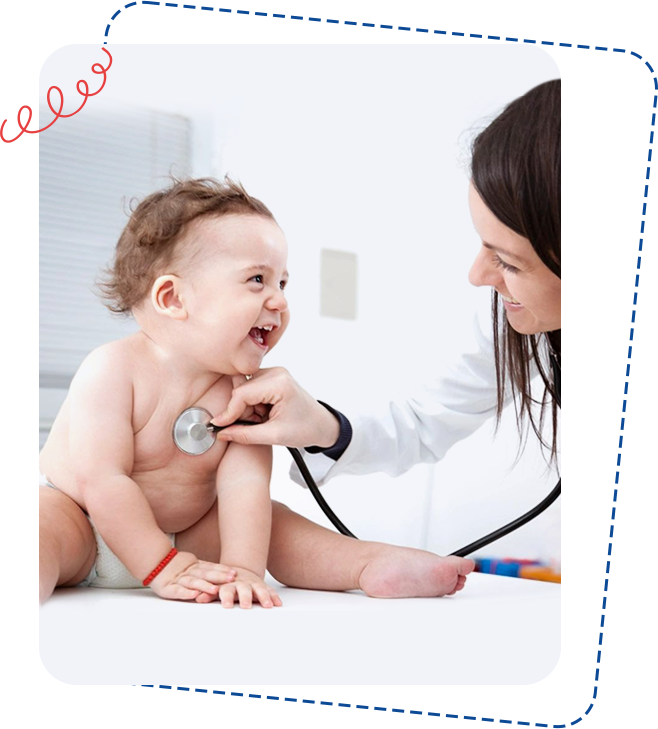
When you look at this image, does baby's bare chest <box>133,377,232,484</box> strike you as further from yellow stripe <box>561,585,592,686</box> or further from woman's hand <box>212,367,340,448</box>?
yellow stripe <box>561,585,592,686</box>

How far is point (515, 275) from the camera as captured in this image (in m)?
0.91

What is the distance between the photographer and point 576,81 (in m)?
0.76

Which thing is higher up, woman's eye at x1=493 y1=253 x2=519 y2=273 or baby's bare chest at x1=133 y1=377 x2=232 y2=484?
woman's eye at x1=493 y1=253 x2=519 y2=273

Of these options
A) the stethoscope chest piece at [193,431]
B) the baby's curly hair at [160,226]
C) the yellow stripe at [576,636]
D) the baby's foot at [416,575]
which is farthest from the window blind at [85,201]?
the yellow stripe at [576,636]

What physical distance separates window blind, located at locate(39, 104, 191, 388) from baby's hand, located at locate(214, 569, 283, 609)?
25 cm

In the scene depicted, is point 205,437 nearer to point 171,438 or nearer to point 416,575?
point 171,438

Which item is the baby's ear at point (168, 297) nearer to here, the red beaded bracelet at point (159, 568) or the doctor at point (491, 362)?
the doctor at point (491, 362)

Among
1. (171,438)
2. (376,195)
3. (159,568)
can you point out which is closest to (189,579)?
(159,568)

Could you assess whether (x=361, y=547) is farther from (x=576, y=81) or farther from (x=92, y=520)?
(x=576, y=81)

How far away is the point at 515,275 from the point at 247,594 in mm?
407

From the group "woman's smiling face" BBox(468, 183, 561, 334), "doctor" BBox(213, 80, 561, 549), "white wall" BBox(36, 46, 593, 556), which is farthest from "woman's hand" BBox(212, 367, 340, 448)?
"woman's smiling face" BBox(468, 183, 561, 334)

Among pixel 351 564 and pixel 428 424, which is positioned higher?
pixel 428 424

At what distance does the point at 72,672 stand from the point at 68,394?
0.86 ft

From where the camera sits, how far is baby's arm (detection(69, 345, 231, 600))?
2.96 feet
